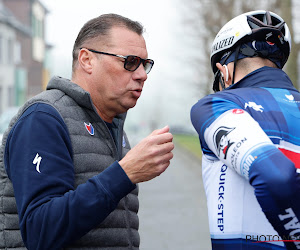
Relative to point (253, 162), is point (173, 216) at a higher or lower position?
lower

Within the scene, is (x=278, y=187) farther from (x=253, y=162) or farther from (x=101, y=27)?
(x=101, y=27)

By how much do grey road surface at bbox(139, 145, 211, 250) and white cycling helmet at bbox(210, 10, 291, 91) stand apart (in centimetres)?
517

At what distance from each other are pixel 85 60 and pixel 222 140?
1.00m

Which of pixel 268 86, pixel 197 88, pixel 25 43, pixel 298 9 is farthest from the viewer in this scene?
pixel 25 43

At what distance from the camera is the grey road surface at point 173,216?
750 centimetres

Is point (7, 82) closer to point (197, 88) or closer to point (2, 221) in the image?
point (197, 88)

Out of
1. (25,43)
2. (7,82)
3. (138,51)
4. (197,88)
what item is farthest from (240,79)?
(25,43)

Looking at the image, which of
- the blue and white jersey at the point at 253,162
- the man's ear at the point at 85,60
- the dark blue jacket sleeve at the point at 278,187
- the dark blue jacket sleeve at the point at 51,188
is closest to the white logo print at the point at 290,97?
the blue and white jersey at the point at 253,162

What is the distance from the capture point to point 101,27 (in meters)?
2.54

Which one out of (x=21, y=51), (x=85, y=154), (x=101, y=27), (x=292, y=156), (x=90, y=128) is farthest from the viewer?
(x=21, y=51)

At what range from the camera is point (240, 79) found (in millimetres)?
2229

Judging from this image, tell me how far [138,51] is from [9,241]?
3.63ft

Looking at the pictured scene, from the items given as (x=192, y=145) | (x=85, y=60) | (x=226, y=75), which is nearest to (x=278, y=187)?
(x=226, y=75)

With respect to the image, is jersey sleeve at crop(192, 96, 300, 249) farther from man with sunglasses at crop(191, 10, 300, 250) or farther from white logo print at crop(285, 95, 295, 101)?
white logo print at crop(285, 95, 295, 101)
